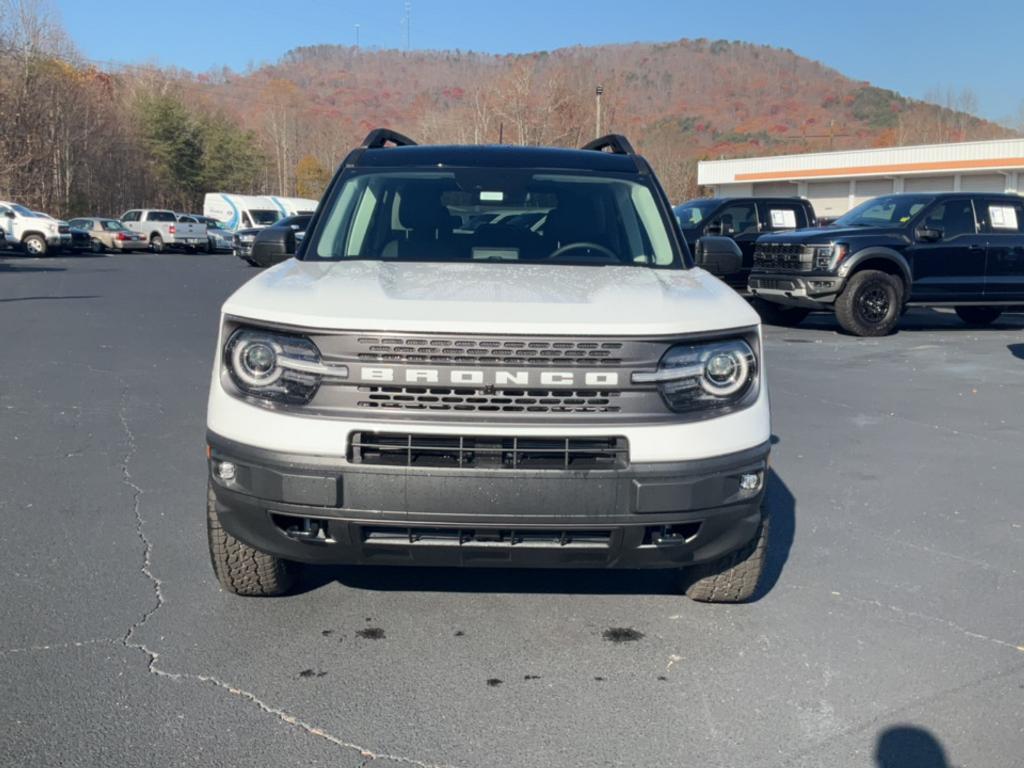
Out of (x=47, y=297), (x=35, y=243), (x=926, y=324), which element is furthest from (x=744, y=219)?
(x=35, y=243)

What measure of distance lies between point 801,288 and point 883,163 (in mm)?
39270

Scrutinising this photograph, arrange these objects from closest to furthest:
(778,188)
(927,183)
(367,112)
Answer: (927,183) < (778,188) < (367,112)

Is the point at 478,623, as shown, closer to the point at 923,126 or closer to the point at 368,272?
the point at 368,272

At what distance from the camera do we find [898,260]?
518 inches

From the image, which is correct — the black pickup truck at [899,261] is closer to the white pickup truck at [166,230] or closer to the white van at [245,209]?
the white pickup truck at [166,230]

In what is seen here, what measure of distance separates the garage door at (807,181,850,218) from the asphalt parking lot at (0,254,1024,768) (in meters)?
49.0

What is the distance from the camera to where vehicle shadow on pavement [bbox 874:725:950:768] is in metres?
2.84

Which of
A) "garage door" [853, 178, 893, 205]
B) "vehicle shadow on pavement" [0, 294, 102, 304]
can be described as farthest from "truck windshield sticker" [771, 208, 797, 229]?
"garage door" [853, 178, 893, 205]

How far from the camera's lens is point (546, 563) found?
326 centimetres

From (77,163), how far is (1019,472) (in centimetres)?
5478

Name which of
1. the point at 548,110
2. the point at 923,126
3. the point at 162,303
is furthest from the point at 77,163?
the point at 923,126

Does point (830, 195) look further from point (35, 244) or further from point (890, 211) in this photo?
point (890, 211)

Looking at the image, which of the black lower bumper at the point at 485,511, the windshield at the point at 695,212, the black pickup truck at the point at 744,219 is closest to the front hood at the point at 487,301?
the black lower bumper at the point at 485,511

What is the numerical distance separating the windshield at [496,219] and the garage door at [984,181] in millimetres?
46718
